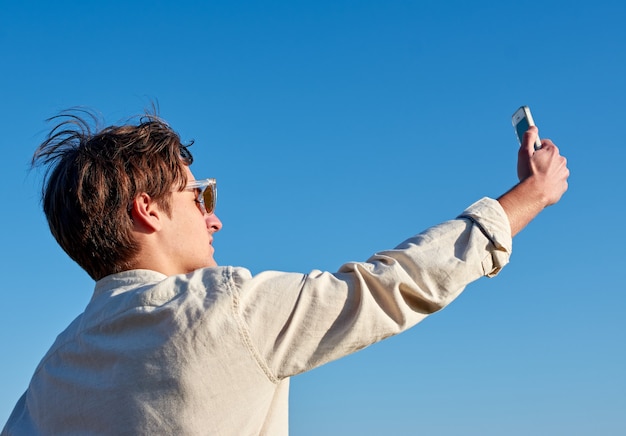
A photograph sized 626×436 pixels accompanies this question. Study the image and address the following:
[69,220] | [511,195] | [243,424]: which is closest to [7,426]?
[69,220]

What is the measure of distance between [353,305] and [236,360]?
0.55m

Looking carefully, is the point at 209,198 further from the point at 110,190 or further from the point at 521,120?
the point at 521,120

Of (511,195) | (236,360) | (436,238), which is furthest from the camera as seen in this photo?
(511,195)

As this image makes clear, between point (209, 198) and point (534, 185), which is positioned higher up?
point (209, 198)

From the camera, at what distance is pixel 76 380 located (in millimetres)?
3562

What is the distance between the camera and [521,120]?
4777 millimetres

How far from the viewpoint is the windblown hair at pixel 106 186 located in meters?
3.95

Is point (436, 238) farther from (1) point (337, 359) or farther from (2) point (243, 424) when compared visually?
(2) point (243, 424)

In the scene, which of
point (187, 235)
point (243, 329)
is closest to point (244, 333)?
point (243, 329)

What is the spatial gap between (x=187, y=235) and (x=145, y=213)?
10.6 inches

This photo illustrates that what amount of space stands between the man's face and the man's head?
5 cm

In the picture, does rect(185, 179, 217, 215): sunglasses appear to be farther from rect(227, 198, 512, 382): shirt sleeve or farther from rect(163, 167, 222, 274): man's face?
rect(227, 198, 512, 382): shirt sleeve

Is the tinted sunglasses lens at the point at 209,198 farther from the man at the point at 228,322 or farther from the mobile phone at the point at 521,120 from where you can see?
the mobile phone at the point at 521,120

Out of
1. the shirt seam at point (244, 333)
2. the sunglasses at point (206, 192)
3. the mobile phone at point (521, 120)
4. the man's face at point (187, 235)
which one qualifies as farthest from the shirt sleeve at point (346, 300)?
the mobile phone at point (521, 120)
